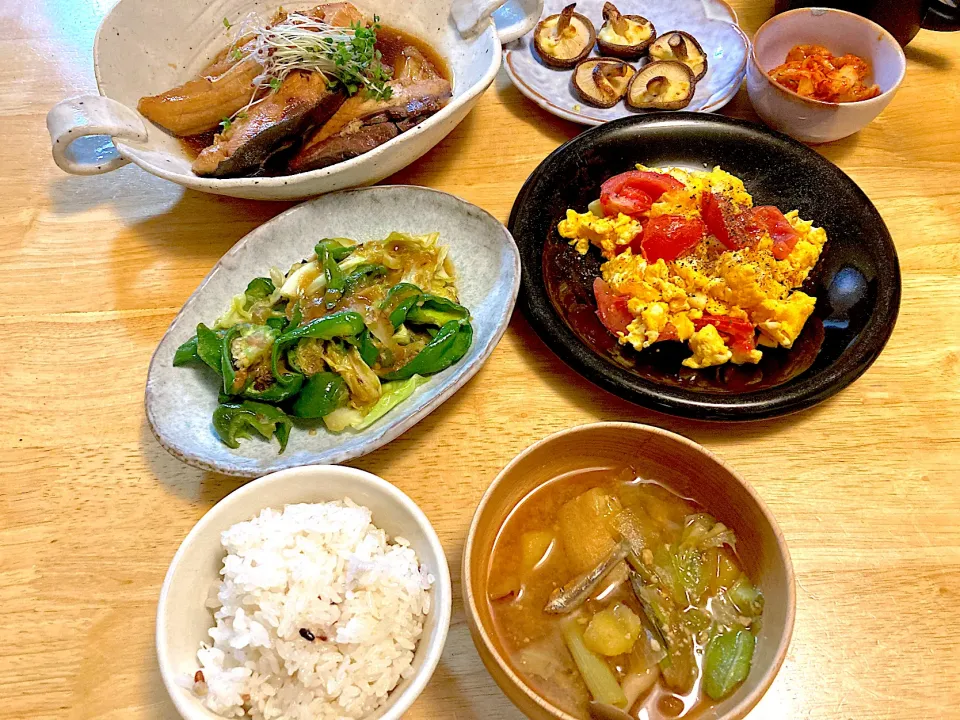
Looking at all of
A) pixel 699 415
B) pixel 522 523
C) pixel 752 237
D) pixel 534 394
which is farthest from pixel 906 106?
pixel 522 523

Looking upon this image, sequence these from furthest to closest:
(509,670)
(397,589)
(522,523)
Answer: (522,523) < (397,589) < (509,670)

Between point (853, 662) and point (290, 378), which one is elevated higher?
point (290, 378)

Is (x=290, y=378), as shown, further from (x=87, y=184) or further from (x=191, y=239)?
(x=87, y=184)

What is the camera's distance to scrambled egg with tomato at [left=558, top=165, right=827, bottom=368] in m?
1.68

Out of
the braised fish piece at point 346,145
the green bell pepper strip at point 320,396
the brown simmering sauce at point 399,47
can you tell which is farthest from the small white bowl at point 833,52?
the green bell pepper strip at point 320,396

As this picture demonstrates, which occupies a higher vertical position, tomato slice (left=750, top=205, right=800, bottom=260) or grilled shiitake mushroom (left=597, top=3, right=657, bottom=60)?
grilled shiitake mushroom (left=597, top=3, right=657, bottom=60)

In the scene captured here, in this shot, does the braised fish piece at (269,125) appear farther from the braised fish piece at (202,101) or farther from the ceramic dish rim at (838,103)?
the ceramic dish rim at (838,103)

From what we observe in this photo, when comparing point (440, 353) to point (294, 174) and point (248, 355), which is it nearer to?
point (248, 355)

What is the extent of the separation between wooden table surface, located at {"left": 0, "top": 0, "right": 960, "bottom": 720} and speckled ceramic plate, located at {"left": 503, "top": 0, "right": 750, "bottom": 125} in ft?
0.31

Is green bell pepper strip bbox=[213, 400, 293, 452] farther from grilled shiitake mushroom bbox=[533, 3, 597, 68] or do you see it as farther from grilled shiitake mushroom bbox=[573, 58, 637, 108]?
grilled shiitake mushroom bbox=[533, 3, 597, 68]

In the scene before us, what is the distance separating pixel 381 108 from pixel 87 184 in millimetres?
1009

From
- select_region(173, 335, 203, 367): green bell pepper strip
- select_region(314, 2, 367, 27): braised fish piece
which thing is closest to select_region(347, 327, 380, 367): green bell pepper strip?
select_region(173, 335, 203, 367): green bell pepper strip

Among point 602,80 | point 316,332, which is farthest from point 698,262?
point 316,332

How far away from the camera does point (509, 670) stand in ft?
3.28
